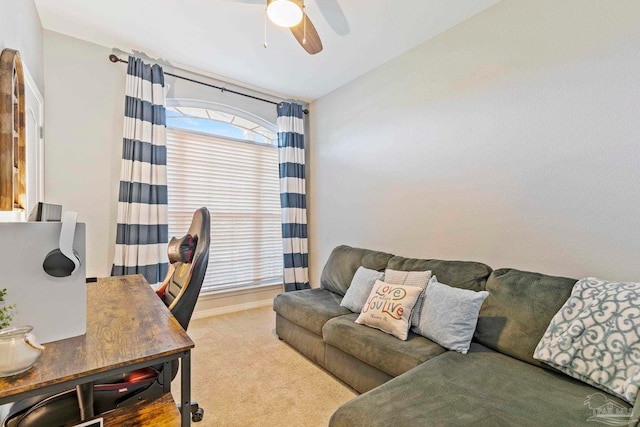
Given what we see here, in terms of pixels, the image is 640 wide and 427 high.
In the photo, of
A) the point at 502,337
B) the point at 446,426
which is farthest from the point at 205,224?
the point at 502,337

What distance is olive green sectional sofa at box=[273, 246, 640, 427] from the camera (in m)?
1.15


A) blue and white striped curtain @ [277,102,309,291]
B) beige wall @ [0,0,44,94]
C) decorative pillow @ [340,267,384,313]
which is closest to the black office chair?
decorative pillow @ [340,267,384,313]

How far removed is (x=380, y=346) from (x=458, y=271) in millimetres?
788

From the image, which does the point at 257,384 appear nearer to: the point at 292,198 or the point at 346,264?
the point at 346,264

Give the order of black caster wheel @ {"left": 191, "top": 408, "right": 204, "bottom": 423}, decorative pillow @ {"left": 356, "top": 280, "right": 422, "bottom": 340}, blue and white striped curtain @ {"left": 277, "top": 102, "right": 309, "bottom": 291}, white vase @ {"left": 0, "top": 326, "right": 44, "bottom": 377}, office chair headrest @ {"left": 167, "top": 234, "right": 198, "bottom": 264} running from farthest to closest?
blue and white striped curtain @ {"left": 277, "top": 102, "right": 309, "bottom": 291} < decorative pillow @ {"left": 356, "top": 280, "right": 422, "bottom": 340} < black caster wheel @ {"left": 191, "top": 408, "right": 204, "bottom": 423} < office chair headrest @ {"left": 167, "top": 234, "right": 198, "bottom": 264} < white vase @ {"left": 0, "top": 326, "right": 44, "bottom": 377}

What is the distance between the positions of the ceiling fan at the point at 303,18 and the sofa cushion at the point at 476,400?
1929 mm

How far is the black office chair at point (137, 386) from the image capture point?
1.06 meters

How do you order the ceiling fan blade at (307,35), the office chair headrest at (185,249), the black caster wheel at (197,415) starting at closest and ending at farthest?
the office chair headrest at (185,249) → the black caster wheel at (197,415) → the ceiling fan blade at (307,35)

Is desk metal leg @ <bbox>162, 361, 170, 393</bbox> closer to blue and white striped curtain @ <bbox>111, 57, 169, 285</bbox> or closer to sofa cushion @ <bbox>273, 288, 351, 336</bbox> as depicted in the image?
sofa cushion @ <bbox>273, 288, 351, 336</bbox>

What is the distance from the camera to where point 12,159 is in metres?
1.49

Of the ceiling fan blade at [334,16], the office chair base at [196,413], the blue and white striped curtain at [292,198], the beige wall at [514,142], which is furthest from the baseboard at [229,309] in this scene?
the ceiling fan blade at [334,16]

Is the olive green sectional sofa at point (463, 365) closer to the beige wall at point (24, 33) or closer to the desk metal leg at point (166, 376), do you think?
the desk metal leg at point (166, 376)

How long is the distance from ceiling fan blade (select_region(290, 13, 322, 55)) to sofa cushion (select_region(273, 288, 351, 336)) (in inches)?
76.4

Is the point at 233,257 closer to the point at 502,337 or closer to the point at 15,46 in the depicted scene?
the point at 15,46
